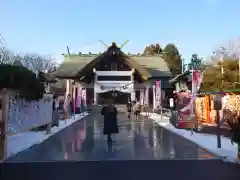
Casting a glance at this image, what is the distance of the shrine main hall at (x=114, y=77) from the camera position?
36.5m

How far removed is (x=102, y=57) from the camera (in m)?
36.3

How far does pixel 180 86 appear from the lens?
35.9 meters

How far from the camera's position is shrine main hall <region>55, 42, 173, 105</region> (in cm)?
3653

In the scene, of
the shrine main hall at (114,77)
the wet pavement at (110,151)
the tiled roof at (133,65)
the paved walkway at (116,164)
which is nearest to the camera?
the paved walkway at (116,164)

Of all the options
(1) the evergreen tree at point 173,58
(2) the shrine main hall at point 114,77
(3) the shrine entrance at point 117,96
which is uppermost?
(1) the evergreen tree at point 173,58

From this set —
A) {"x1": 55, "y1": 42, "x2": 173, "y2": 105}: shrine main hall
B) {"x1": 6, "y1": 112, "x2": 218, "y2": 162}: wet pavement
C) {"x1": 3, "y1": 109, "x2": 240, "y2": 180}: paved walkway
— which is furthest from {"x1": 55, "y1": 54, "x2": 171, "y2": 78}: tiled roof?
{"x1": 3, "y1": 109, "x2": 240, "y2": 180}: paved walkway

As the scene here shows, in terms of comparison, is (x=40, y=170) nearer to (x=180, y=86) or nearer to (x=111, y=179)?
(x=111, y=179)

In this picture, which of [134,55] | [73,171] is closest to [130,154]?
[73,171]

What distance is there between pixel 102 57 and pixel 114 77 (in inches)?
120

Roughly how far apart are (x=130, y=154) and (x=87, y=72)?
28.4 meters

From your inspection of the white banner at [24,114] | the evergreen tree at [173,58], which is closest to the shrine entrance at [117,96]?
the evergreen tree at [173,58]

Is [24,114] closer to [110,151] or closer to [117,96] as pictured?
[110,151]

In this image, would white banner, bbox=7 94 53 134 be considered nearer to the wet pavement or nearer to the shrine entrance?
the wet pavement

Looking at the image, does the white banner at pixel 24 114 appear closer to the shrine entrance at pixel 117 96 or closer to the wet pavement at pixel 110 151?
the wet pavement at pixel 110 151
